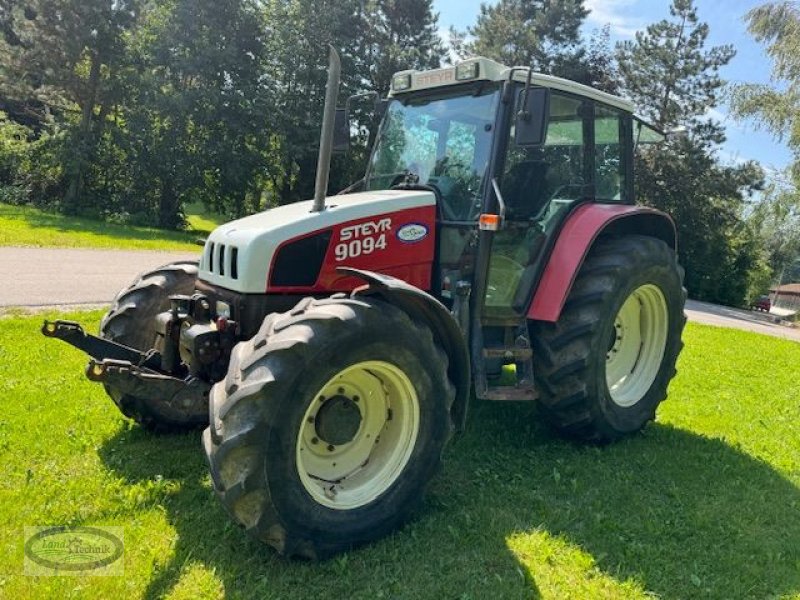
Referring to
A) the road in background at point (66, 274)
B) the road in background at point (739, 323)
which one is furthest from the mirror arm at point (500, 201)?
the road in background at point (739, 323)

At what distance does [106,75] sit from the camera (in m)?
23.1

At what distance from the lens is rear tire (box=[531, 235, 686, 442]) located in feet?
13.7

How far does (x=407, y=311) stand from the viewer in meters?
3.22

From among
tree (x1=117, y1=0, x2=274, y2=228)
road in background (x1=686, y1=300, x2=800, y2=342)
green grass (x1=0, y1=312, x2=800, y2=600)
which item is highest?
tree (x1=117, y1=0, x2=274, y2=228)

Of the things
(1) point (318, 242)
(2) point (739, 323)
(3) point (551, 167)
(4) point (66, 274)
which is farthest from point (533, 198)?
(2) point (739, 323)

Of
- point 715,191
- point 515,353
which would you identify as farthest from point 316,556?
point 715,191

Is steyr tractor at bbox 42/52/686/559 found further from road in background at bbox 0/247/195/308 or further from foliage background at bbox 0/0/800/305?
foliage background at bbox 0/0/800/305

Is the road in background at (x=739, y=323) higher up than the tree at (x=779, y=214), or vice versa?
the tree at (x=779, y=214)

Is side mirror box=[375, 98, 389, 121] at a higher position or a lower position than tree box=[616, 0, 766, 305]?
lower

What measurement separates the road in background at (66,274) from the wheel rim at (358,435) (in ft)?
21.4

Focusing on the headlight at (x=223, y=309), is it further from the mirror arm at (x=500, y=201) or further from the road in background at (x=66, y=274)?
the road in background at (x=66, y=274)

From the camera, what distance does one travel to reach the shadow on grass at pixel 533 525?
111 inches

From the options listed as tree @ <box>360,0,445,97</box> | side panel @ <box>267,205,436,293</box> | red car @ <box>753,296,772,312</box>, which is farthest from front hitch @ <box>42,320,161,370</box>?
red car @ <box>753,296,772,312</box>

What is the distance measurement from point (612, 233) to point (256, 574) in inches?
137
